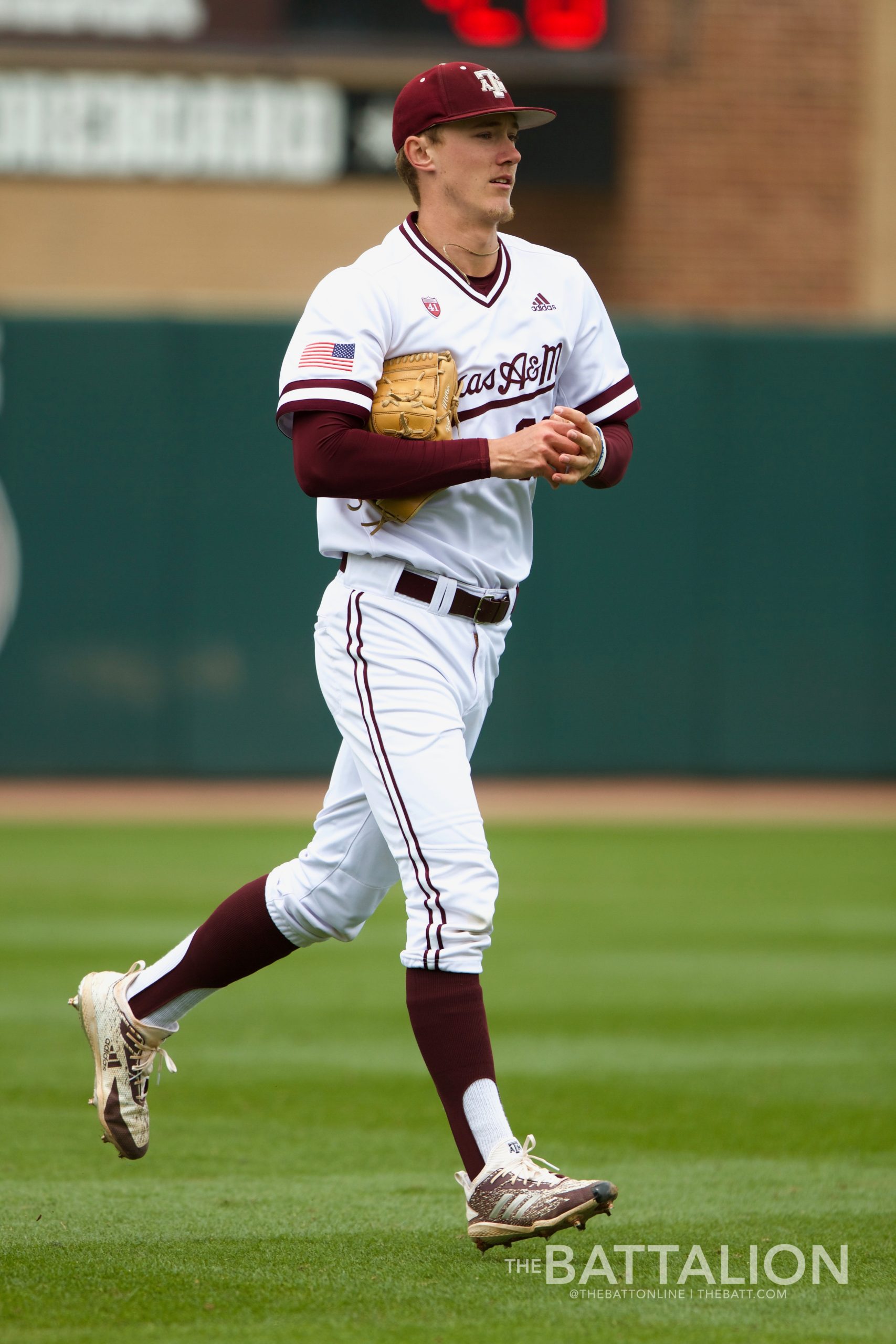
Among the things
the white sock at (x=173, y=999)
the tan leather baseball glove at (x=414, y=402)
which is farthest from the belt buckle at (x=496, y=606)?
the white sock at (x=173, y=999)

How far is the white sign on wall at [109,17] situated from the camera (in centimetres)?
1014

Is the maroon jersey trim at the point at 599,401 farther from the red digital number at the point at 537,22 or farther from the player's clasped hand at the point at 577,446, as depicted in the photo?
the red digital number at the point at 537,22

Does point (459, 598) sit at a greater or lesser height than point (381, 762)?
greater

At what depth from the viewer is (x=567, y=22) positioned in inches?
408

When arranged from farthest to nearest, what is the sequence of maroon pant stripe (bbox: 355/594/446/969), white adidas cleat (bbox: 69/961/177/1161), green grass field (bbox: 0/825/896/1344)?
white adidas cleat (bbox: 69/961/177/1161)
maroon pant stripe (bbox: 355/594/446/969)
green grass field (bbox: 0/825/896/1344)

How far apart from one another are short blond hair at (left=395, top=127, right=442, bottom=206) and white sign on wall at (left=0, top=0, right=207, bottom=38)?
7.23m

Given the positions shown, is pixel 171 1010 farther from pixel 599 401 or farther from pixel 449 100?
pixel 449 100

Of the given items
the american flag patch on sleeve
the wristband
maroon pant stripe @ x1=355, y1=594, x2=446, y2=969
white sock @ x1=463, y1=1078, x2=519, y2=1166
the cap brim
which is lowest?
white sock @ x1=463, y1=1078, x2=519, y2=1166

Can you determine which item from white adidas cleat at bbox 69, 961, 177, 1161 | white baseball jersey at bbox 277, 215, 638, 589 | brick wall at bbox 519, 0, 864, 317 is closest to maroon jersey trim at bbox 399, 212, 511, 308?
white baseball jersey at bbox 277, 215, 638, 589

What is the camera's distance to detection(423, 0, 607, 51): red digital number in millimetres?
10305

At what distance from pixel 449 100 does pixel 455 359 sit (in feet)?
1.59

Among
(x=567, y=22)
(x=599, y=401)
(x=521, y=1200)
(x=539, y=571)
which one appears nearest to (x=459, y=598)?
(x=599, y=401)

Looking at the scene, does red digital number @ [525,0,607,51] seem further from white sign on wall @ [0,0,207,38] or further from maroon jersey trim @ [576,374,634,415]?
maroon jersey trim @ [576,374,634,415]

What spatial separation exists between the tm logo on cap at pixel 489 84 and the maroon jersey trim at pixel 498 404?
0.55 meters
